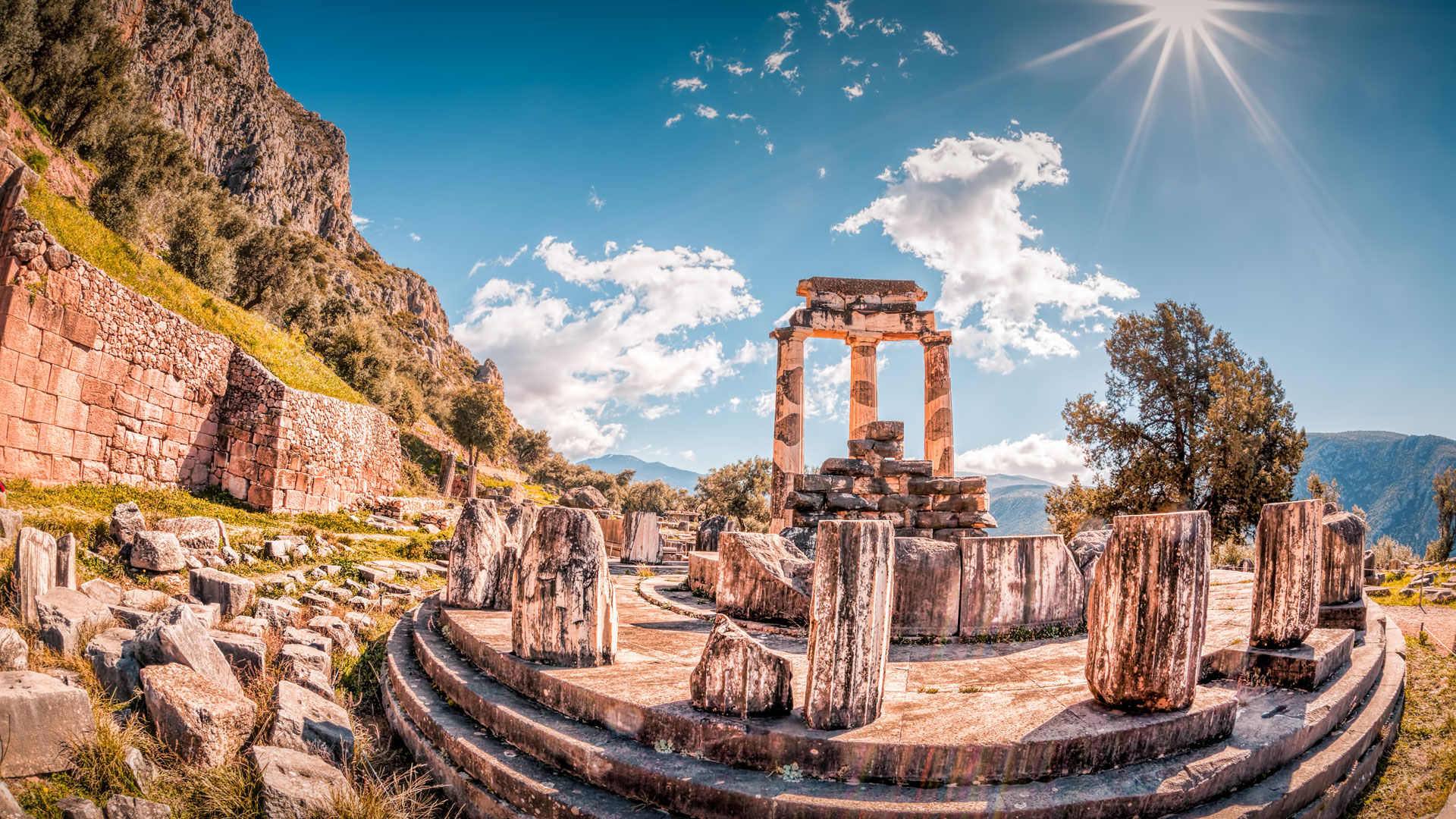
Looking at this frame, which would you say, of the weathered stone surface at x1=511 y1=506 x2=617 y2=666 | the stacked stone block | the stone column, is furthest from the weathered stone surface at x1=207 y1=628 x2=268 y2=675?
the stone column

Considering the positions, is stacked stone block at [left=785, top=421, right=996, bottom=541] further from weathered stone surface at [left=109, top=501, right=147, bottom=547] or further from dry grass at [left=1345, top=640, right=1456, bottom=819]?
weathered stone surface at [left=109, top=501, right=147, bottom=547]

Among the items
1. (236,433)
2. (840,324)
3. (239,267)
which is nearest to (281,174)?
(239,267)

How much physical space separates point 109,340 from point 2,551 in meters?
7.03

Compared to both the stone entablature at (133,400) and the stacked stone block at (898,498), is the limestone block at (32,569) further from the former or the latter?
the stacked stone block at (898,498)

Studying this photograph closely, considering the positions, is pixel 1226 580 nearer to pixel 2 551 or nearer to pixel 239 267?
pixel 2 551

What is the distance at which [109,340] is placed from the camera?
11906 mm

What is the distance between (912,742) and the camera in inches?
124

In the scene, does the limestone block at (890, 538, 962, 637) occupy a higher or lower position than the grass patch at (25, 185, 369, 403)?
lower

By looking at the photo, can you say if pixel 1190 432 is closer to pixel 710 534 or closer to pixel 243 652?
pixel 710 534

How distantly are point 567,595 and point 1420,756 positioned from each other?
19.8 ft

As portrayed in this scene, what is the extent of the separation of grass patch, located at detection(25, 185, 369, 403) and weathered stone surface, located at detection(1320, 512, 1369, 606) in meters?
18.8

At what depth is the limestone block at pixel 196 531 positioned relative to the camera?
907 centimetres

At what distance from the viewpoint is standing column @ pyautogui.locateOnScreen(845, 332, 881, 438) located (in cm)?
1691

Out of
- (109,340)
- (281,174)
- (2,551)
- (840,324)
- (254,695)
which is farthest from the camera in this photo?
(281,174)
